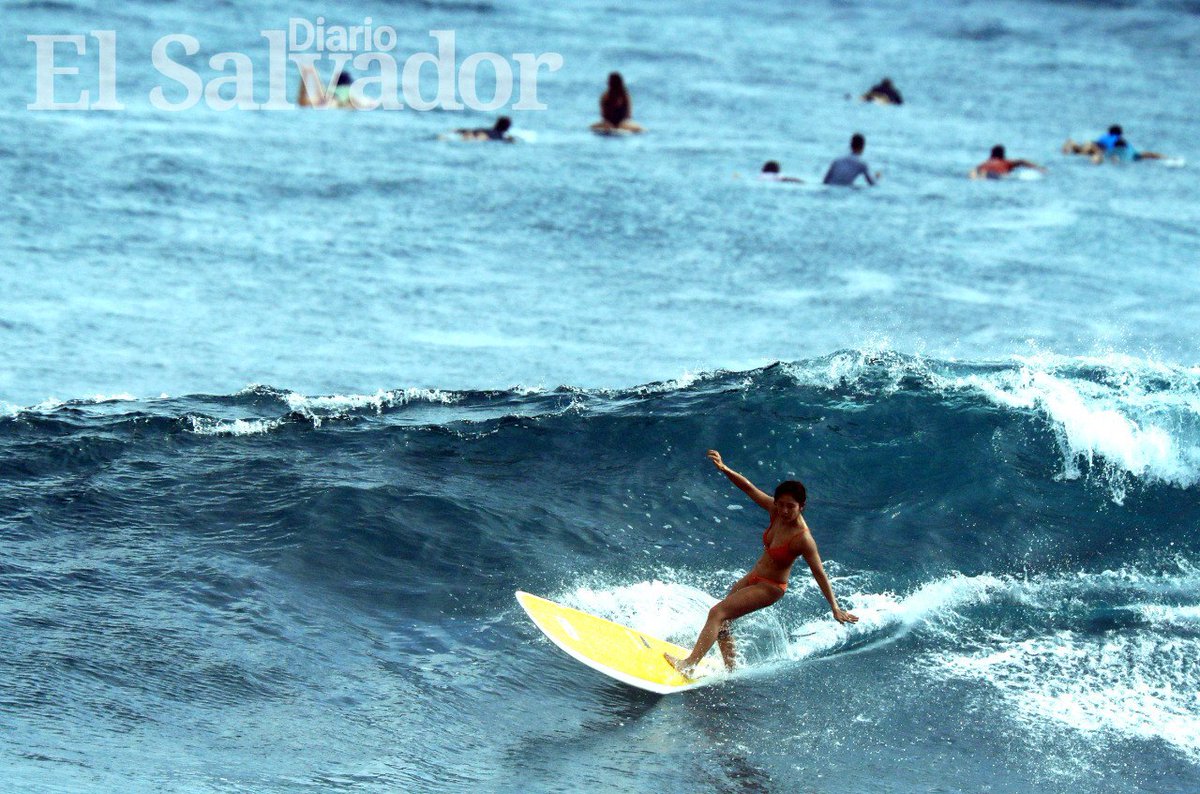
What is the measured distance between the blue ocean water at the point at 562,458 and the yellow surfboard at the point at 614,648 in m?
0.19

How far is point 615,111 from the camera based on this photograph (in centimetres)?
2800

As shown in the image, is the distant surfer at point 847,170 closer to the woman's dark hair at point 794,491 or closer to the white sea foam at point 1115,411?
the white sea foam at point 1115,411

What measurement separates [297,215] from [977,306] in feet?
32.6

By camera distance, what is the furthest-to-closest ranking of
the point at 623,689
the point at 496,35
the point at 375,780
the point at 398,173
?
the point at 496,35 → the point at 398,173 → the point at 623,689 → the point at 375,780

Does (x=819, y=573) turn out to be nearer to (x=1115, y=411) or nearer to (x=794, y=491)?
(x=794, y=491)

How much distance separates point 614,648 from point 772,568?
119cm

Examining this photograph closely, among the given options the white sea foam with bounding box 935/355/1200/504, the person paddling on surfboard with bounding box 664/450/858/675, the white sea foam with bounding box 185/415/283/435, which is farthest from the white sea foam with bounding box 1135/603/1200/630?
the white sea foam with bounding box 185/415/283/435

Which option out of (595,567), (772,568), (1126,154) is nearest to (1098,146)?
(1126,154)

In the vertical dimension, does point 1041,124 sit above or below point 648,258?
above

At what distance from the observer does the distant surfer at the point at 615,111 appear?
2786 centimetres

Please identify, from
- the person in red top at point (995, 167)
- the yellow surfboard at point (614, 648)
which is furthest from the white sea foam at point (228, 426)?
the person in red top at point (995, 167)

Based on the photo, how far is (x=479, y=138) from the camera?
87.9ft

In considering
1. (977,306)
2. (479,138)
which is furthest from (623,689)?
(479,138)

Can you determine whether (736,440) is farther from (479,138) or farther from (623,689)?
(479,138)
